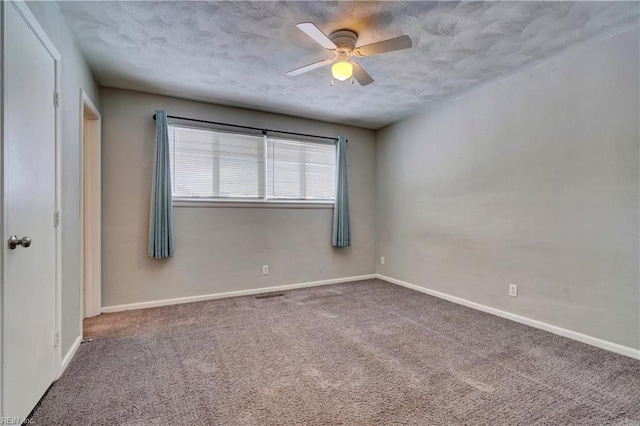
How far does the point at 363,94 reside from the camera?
11.9 feet

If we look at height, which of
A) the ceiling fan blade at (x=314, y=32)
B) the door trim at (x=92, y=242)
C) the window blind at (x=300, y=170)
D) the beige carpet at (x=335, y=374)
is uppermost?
the ceiling fan blade at (x=314, y=32)

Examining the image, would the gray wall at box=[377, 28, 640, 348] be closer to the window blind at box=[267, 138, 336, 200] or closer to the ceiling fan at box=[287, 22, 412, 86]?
the window blind at box=[267, 138, 336, 200]

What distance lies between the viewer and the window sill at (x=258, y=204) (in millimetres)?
3759

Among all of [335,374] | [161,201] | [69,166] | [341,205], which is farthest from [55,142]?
[341,205]

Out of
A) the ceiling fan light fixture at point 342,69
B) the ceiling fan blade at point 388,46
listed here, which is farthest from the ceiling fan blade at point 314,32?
the ceiling fan blade at point 388,46

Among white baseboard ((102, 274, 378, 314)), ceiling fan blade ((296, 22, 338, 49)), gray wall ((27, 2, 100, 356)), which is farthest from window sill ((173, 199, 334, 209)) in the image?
ceiling fan blade ((296, 22, 338, 49))

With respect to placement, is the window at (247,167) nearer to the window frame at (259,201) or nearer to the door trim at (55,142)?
the window frame at (259,201)

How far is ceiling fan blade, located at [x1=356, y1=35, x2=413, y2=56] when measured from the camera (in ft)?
6.68

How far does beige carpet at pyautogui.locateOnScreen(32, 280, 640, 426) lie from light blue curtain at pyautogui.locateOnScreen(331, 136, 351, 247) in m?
1.57

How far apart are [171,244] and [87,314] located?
3.51ft

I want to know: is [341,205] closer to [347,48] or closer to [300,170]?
[300,170]

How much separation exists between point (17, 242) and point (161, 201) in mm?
2018

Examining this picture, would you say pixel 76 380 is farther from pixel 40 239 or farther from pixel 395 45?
pixel 395 45

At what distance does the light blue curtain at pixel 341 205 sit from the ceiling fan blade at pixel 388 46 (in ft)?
7.90
